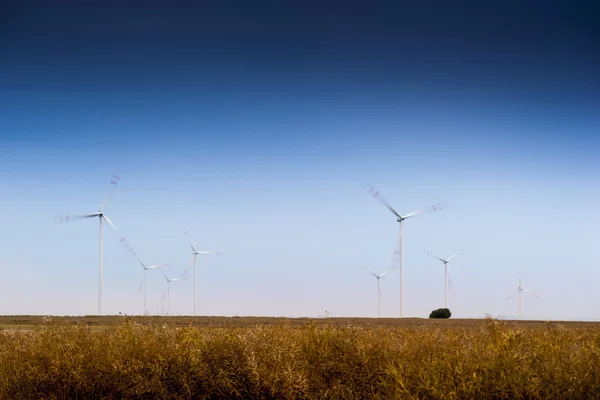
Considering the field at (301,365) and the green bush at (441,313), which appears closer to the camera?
the field at (301,365)

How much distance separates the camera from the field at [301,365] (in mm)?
12797

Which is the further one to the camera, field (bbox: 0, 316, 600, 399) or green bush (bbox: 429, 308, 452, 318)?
green bush (bbox: 429, 308, 452, 318)

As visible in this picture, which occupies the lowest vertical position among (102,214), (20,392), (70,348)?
(20,392)

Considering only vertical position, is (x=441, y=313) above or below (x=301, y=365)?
below

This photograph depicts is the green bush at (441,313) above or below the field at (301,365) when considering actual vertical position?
below

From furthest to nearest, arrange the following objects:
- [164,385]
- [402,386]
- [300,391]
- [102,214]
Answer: [102,214], [164,385], [300,391], [402,386]

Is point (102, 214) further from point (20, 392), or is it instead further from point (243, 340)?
point (243, 340)

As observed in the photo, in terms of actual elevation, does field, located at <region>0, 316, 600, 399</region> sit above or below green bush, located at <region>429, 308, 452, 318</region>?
above

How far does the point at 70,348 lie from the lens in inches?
643

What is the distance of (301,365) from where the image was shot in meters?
14.5

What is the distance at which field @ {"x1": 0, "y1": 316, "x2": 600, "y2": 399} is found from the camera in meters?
12.8

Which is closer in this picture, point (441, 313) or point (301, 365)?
point (301, 365)

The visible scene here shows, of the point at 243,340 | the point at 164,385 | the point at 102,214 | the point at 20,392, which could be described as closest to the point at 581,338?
the point at 243,340

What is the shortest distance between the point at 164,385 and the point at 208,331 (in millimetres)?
2207
